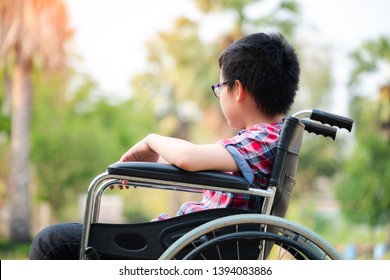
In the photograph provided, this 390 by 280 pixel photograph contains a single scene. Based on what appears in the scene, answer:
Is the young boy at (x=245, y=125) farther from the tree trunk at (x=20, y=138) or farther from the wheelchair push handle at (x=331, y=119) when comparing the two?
the tree trunk at (x=20, y=138)

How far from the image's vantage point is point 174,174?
64.1 inches

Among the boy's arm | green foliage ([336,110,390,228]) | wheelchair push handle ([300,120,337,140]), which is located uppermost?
wheelchair push handle ([300,120,337,140])

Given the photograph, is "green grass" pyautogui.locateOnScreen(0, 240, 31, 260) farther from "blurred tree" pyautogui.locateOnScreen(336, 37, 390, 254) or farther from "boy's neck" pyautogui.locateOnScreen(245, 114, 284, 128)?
"boy's neck" pyautogui.locateOnScreen(245, 114, 284, 128)

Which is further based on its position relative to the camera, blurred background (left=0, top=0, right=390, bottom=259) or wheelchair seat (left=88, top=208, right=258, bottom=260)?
blurred background (left=0, top=0, right=390, bottom=259)

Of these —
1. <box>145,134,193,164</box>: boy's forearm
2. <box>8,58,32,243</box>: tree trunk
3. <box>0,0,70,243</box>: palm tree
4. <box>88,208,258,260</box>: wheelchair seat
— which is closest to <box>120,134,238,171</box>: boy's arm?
<box>145,134,193,164</box>: boy's forearm

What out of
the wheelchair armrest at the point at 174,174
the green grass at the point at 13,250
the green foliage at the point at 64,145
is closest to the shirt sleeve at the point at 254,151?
the wheelchair armrest at the point at 174,174

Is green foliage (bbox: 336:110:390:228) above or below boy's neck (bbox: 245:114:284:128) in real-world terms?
below

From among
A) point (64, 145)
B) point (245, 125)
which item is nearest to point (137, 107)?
point (64, 145)

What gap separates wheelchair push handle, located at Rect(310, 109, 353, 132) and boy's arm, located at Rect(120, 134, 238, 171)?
12.5 inches

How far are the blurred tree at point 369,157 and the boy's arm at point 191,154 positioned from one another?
1770 cm

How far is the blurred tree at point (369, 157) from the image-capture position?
19.7 meters

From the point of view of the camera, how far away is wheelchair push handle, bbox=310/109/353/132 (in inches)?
74.4
